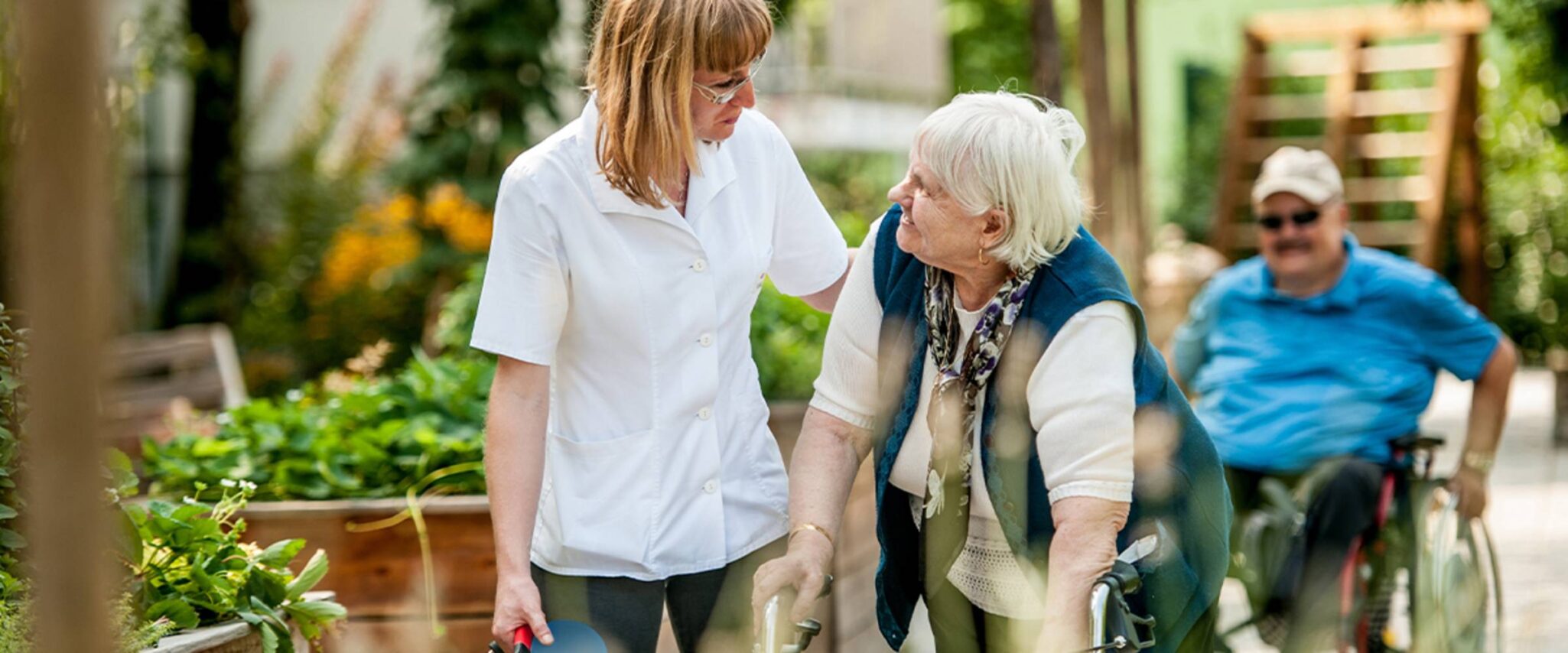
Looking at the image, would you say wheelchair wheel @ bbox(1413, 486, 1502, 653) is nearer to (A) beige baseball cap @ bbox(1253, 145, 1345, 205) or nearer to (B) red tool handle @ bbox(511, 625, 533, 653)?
(A) beige baseball cap @ bbox(1253, 145, 1345, 205)

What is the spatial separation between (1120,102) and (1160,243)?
4161 mm

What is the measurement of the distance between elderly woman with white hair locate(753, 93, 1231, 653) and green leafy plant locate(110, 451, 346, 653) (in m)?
0.71

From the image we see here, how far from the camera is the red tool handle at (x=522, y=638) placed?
2160mm

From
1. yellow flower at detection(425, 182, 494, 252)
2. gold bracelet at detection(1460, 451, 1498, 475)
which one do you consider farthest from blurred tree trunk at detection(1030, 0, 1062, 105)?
yellow flower at detection(425, 182, 494, 252)

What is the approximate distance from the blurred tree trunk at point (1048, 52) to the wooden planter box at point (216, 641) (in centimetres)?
357

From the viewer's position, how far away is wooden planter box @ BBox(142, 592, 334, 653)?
2.15 metres

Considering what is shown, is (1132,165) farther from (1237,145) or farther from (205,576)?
(205,576)

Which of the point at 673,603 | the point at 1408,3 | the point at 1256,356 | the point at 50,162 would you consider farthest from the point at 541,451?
the point at 1408,3

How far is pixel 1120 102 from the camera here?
8.42 m

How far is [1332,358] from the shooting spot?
4090mm

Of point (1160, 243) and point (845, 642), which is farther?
point (1160, 243)

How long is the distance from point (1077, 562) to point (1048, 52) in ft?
11.5

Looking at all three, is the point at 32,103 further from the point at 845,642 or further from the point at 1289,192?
the point at 1289,192

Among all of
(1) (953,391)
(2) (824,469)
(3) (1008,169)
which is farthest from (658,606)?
(3) (1008,169)
